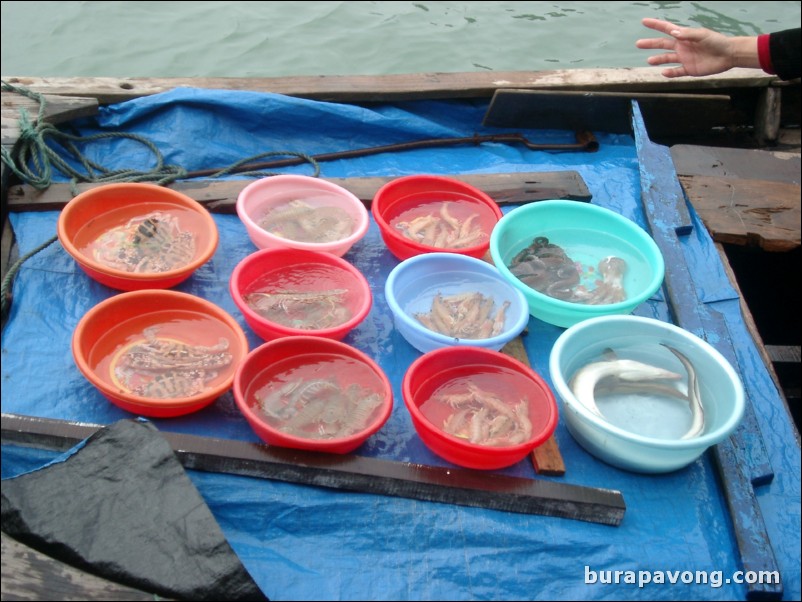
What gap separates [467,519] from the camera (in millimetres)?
2477

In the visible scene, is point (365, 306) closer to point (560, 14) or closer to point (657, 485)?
point (657, 485)

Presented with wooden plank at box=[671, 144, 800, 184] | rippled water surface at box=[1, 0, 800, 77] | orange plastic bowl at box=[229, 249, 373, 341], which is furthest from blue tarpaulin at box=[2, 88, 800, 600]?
rippled water surface at box=[1, 0, 800, 77]

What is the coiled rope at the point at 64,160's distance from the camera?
349 cm

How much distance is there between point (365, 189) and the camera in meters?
3.80

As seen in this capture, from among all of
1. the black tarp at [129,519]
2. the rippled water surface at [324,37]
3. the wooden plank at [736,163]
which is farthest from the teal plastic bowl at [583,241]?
the rippled water surface at [324,37]

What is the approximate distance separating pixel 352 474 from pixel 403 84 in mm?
2780

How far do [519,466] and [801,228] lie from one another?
2232 millimetres

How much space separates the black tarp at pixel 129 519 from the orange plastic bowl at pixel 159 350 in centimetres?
21

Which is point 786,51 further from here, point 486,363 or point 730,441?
point 486,363

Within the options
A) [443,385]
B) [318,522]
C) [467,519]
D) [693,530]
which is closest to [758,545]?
[693,530]

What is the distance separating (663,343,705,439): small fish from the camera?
8.85 ft

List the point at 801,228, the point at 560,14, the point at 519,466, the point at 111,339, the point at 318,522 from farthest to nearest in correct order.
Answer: the point at 560,14 → the point at 801,228 → the point at 111,339 → the point at 519,466 → the point at 318,522

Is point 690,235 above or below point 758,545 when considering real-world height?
above

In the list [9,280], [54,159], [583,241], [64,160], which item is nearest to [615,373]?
[583,241]
